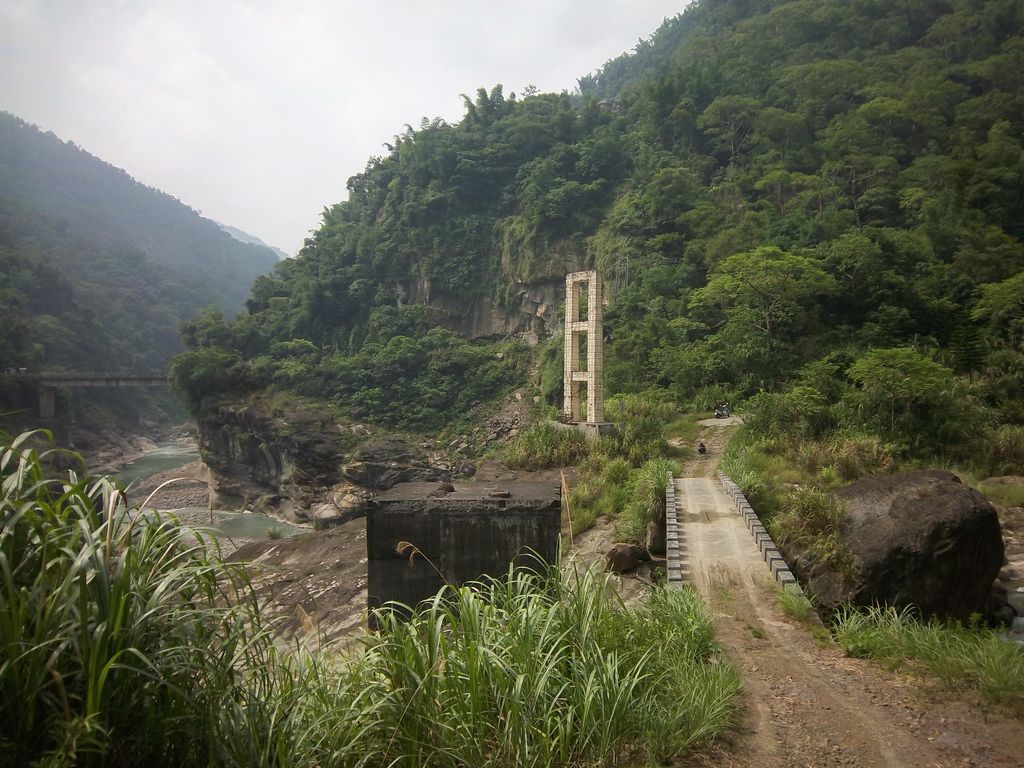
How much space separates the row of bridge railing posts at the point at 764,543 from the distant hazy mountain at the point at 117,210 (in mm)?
71080

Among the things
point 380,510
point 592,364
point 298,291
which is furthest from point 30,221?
point 380,510

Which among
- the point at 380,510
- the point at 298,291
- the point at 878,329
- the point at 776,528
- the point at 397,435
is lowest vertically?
the point at 397,435

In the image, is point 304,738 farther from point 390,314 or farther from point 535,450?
point 390,314

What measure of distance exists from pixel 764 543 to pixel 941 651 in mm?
2690

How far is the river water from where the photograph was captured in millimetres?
26016

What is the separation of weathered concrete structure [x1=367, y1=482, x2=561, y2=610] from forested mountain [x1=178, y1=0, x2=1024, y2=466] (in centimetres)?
928

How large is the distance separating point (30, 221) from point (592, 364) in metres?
65.5

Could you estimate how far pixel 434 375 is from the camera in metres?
33.7

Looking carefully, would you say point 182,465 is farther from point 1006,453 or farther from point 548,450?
point 1006,453

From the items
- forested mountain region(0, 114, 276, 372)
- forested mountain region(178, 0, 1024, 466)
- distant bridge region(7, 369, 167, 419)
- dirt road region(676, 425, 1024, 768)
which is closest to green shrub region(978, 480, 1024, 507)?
forested mountain region(178, 0, 1024, 466)

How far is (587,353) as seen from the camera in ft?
58.3

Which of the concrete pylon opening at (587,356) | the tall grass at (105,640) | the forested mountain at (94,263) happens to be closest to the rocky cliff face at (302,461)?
the concrete pylon opening at (587,356)

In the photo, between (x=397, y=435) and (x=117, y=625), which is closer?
(x=117, y=625)

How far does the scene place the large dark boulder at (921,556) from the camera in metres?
5.40
